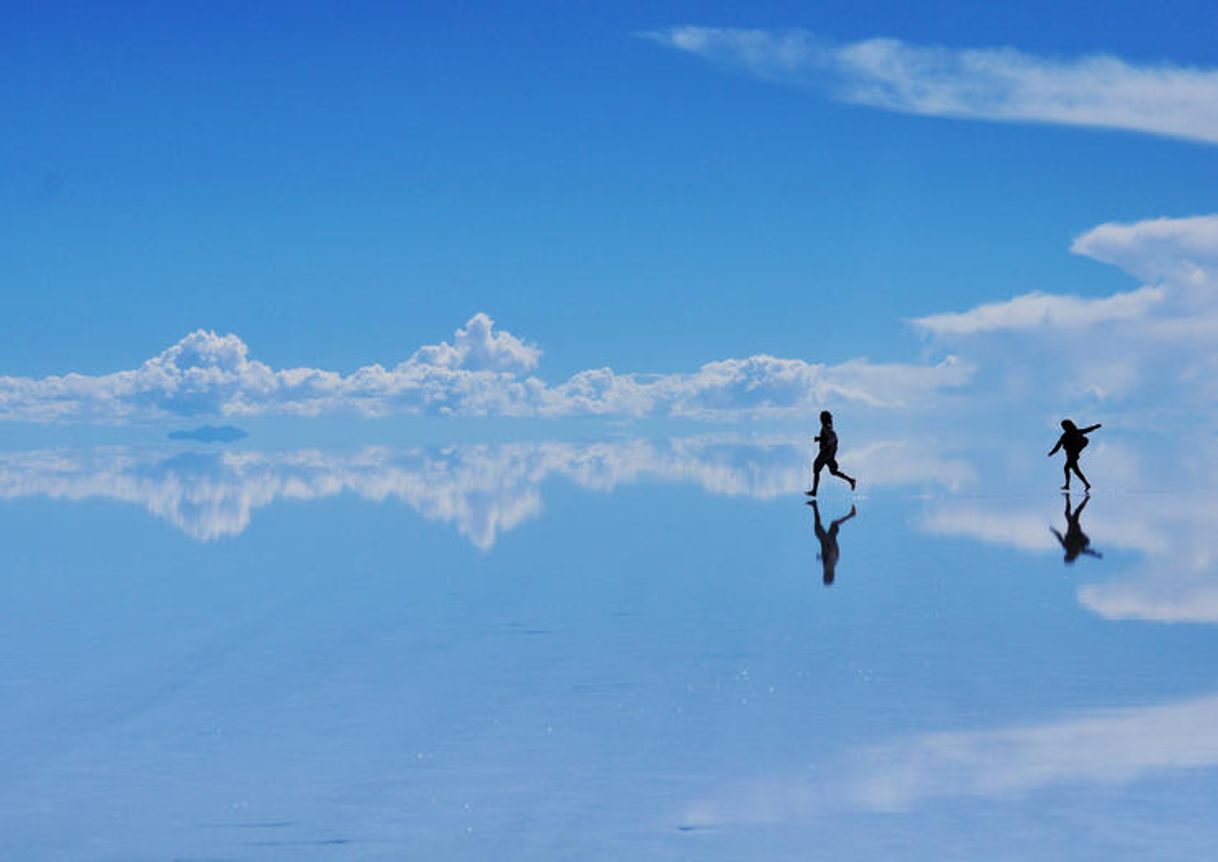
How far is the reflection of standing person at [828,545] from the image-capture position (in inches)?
746

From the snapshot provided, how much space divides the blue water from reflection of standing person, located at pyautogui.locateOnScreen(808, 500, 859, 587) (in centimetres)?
23

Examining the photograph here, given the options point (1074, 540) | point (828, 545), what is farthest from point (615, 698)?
point (1074, 540)

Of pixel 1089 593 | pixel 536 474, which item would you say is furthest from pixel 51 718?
pixel 536 474

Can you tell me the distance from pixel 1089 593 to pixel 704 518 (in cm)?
1306

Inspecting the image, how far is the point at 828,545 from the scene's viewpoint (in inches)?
896

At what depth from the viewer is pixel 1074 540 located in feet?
74.5

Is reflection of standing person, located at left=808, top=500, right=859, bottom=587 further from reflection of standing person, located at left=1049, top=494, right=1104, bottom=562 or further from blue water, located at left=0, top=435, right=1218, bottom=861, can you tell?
reflection of standing person, located at left=1049, top=494, right=1104, bottom=562

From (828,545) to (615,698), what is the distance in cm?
1225

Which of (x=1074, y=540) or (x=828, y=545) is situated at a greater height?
(x=1074, y=540)

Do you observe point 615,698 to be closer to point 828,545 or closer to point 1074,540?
point 828,545

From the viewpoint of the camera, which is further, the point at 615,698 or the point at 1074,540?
the point at 1074,540

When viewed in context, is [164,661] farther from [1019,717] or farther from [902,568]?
[902,568]

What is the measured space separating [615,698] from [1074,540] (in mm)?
13830

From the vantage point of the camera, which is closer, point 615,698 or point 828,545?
point 615,698
